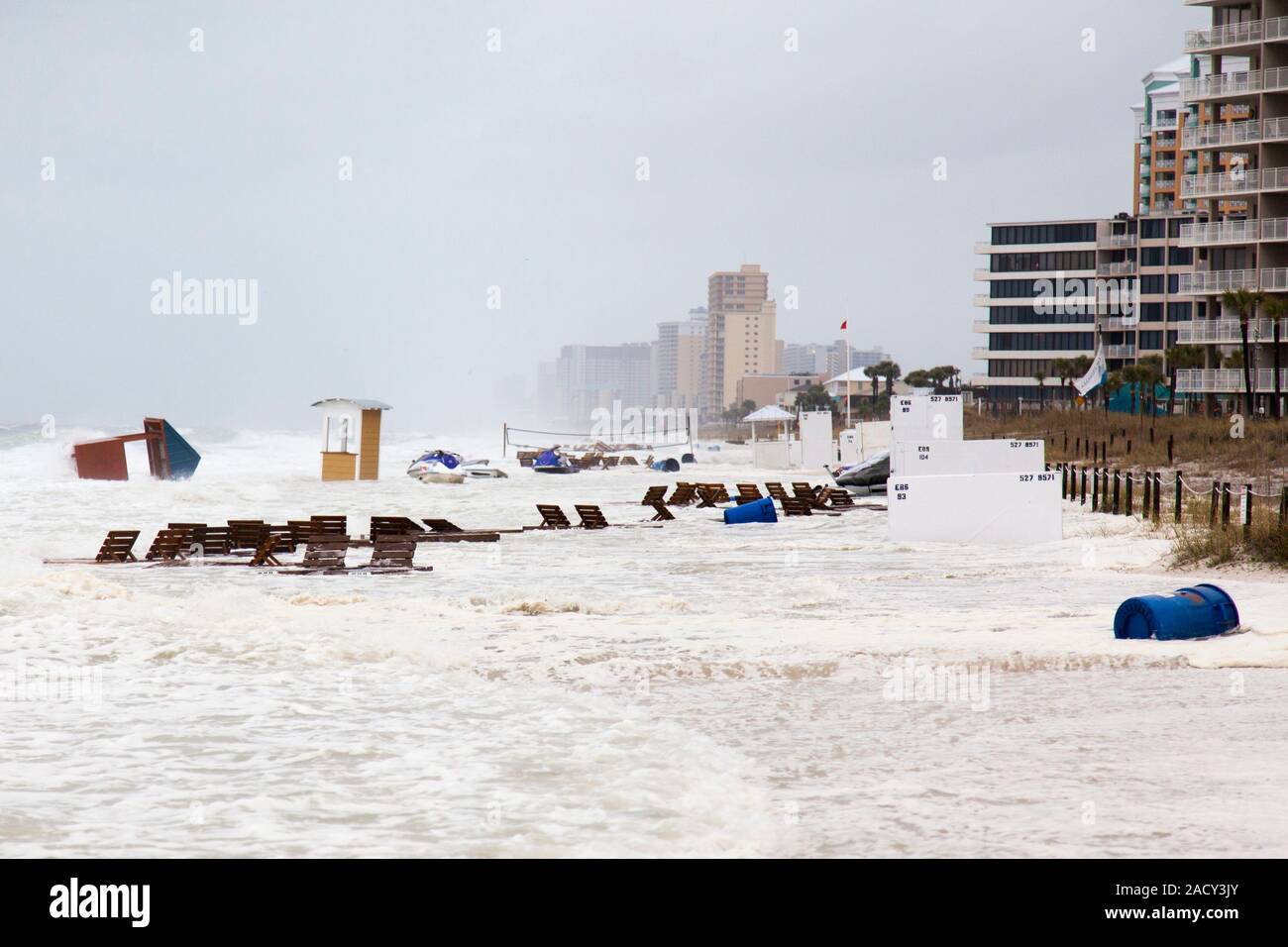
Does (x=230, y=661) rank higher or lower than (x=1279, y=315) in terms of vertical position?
lower

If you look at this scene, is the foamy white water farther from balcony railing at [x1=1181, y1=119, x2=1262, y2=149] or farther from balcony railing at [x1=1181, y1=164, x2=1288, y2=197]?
balcony railing at [x1=1181, y1=119, x2=1262, y2=149]

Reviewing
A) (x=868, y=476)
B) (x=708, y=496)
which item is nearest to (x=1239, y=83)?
(x=868, y=476)

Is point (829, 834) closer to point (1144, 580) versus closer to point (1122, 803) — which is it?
point (1122, 803)

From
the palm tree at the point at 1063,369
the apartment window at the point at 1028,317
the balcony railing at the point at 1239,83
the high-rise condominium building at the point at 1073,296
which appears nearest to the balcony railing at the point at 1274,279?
the balcony railing at the point at 1239,83

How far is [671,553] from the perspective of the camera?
21.1 meters

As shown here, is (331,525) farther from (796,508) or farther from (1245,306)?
(1245,306)

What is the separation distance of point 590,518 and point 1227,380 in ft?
151

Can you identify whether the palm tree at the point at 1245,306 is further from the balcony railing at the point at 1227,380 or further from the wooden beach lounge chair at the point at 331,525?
the wooden beach lounge chair at the point at 331,525

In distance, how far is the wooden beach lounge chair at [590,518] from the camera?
1064 inches

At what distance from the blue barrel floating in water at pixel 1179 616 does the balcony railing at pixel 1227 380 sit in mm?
55856

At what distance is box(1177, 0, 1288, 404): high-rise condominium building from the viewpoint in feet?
203

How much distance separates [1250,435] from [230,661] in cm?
3828

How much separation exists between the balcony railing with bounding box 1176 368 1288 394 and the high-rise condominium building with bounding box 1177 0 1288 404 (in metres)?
→ 0.05
